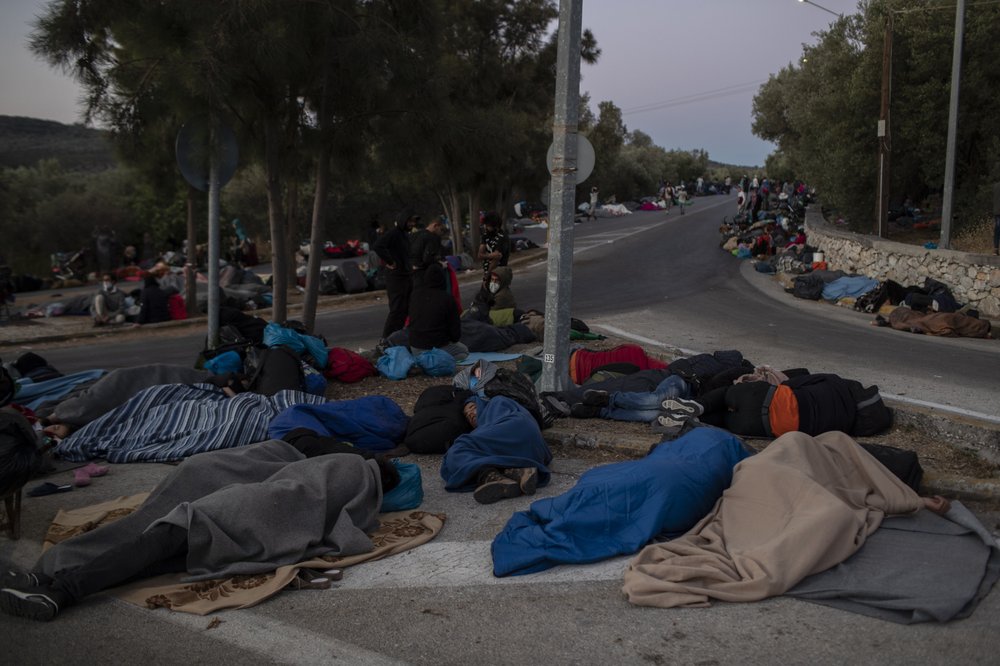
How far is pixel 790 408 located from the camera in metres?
6.40

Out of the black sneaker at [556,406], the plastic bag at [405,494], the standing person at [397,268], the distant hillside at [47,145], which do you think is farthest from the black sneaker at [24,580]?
the distant hillside at [47,145]

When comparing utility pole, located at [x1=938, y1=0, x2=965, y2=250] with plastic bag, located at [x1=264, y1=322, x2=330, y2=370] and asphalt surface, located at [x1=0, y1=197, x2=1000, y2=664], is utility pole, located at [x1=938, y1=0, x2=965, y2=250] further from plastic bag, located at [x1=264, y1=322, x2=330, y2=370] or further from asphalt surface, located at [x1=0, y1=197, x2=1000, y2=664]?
asphalt surface, located at [x1=0, y1=197, x2=1000, y2=664]

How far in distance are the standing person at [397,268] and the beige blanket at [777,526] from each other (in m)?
7.19

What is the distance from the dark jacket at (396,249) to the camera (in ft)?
37.2

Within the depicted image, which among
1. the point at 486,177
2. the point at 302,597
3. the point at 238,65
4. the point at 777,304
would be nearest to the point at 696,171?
the point at 486,177

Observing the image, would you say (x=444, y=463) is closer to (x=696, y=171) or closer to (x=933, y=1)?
(x=933, y=1)

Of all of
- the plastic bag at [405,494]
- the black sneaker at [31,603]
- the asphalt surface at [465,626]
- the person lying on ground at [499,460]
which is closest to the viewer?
the asphalt surface at [465,626]

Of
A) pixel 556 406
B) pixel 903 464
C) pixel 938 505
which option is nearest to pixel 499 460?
pixel 556 406

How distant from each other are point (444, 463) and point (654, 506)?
5.93 ft

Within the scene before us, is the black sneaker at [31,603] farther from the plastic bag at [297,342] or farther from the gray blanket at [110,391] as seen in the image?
the plastic bag at [297,342]

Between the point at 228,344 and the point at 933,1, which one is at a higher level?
the point at 933,1

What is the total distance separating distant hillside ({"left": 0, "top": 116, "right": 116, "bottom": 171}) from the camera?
57500 millimetres

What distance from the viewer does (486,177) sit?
25031 millimetres

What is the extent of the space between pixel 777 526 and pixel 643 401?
124 inches
